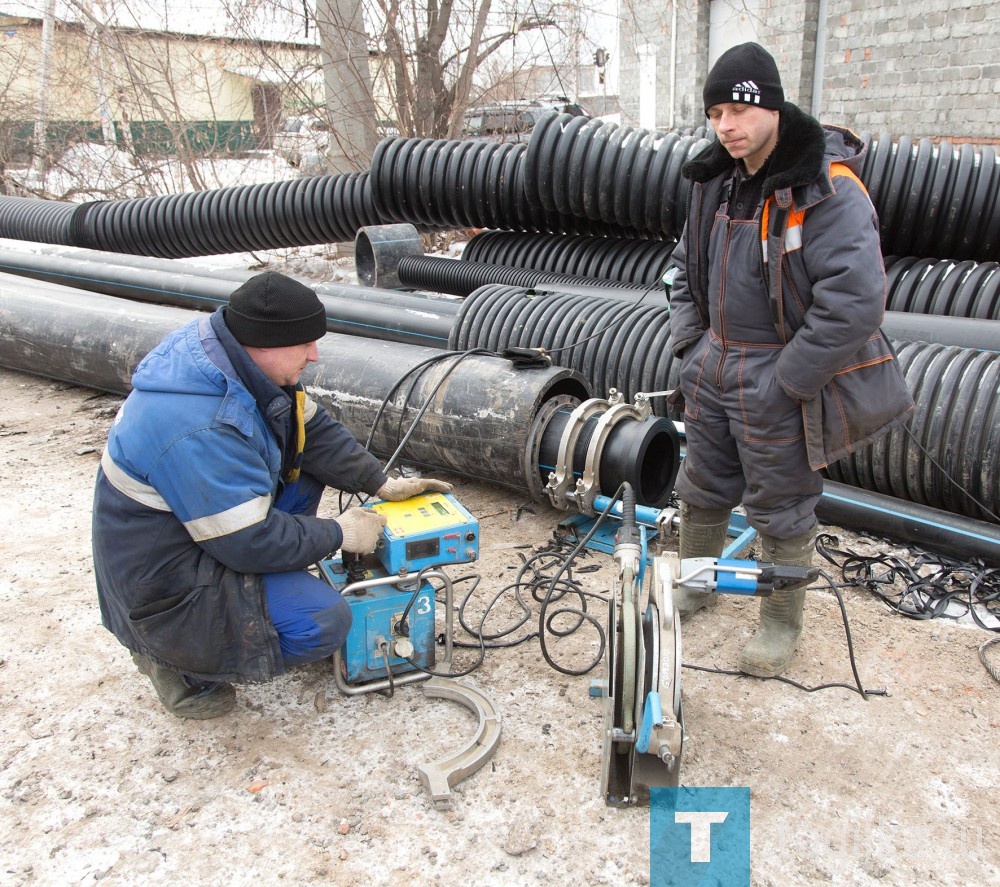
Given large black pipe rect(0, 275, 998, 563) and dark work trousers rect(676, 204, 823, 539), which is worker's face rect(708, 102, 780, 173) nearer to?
dark work trousers rect(676, 204, 823, 539)

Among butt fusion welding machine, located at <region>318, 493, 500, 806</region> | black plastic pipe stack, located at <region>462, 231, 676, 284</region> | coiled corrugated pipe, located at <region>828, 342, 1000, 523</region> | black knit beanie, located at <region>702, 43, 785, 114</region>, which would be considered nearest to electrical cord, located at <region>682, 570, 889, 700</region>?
butt fusion welding machine, located at <region>318, 493, 500, 806</region>

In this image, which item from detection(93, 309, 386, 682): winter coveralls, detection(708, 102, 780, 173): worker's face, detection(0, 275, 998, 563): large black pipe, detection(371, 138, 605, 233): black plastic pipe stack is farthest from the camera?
detection(371, 138, 605, 233): black plastic pipe stack

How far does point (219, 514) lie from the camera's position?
2.19m

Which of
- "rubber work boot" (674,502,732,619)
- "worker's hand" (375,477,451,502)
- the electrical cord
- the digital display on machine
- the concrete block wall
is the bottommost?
the electrical cord

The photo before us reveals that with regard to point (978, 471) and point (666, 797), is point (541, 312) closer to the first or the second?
point (978, 471)

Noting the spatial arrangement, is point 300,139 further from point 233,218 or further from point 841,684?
point 841,684

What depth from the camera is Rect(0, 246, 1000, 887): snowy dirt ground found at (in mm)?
2102

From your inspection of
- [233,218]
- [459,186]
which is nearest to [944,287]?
[459,186]

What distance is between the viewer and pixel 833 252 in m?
2.26

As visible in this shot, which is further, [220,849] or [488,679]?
[488,679]

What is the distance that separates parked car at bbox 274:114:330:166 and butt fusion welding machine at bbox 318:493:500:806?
6.72 meters

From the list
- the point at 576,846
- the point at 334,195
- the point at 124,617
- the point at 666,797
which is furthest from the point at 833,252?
the point at 334,195

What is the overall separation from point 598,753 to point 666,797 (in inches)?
9.7

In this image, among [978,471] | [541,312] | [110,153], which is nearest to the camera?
[978,471]
